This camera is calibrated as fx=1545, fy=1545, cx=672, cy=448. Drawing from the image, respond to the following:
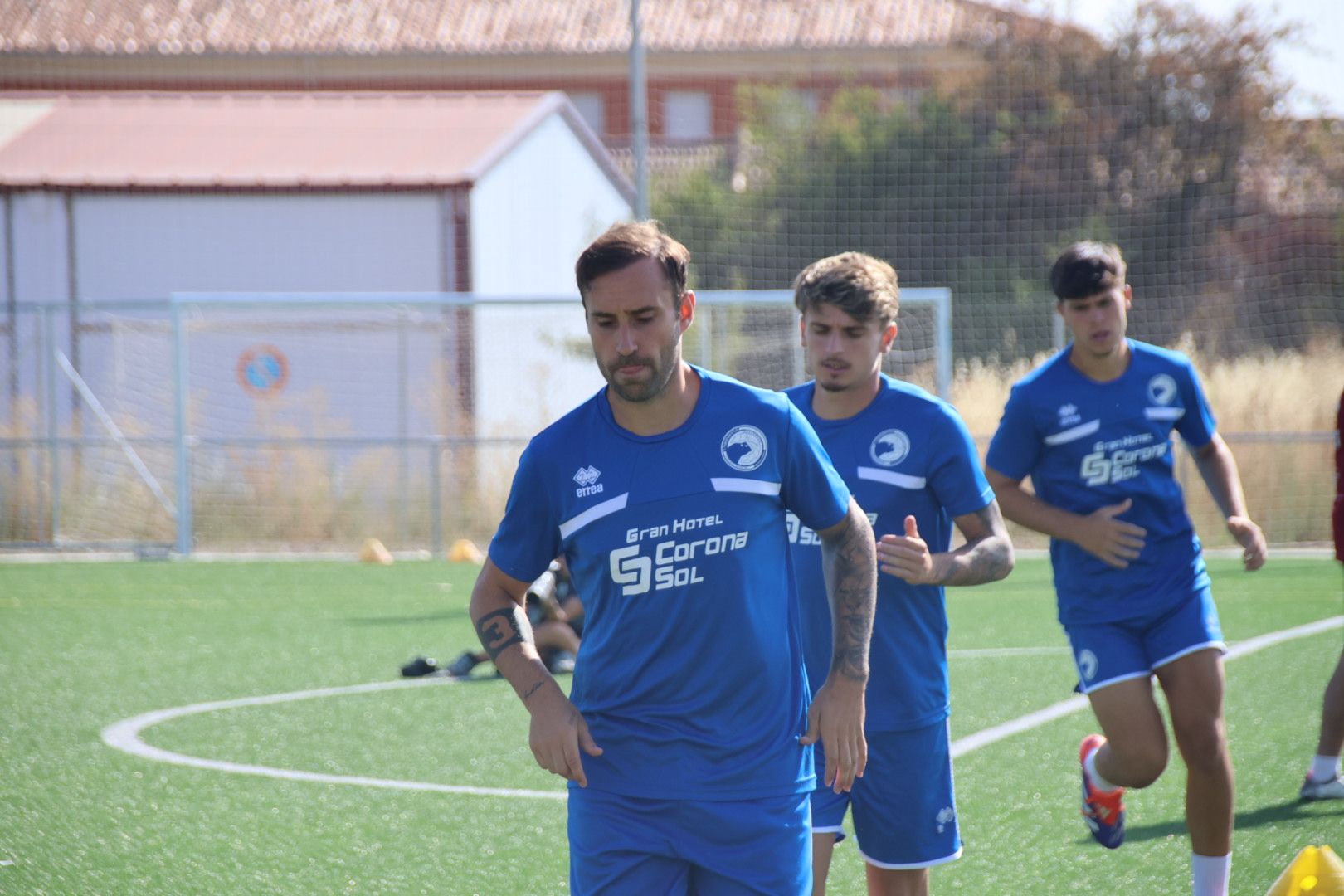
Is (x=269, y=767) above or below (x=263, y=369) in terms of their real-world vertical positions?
below

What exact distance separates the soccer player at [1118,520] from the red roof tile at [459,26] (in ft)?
107

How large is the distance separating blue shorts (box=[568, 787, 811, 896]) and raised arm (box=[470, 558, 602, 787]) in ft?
0.42

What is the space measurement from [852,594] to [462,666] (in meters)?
6.36

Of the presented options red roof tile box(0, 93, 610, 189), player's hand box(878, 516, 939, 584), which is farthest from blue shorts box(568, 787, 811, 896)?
red roof tile box(0, 93, 610, 189)

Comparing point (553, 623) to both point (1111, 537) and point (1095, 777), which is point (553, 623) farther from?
point (1111, 537)

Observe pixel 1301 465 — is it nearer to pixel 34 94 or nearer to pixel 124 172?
pixel 124 172

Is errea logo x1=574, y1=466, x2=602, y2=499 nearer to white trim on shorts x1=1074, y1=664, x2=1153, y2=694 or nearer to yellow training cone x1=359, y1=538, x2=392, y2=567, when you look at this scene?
white trim on shorts x1=1074, y1=664, x2=1153, y2=694

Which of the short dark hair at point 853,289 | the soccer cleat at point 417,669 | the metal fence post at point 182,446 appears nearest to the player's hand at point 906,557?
the short dark hair at point 853,289

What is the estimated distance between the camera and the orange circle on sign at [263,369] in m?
20.3

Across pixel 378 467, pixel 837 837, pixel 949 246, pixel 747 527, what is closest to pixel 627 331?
pixel 747 527

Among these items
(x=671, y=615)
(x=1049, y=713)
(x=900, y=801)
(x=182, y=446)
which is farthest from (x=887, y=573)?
(x=182, y=446)

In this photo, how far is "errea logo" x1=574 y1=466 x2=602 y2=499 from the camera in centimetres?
311

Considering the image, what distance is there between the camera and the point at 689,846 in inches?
120

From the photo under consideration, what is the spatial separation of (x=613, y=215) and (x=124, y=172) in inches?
348
